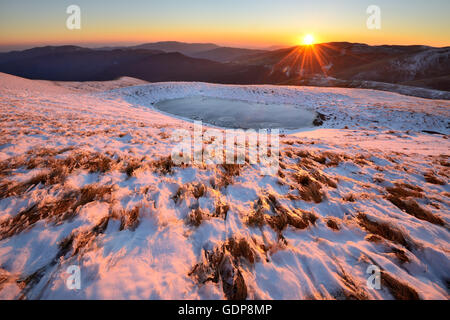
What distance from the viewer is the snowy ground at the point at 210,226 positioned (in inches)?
82.7

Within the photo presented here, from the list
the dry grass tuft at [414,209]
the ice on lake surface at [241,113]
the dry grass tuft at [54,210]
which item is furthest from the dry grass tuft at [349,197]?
the ice on lake surface at [241,113]

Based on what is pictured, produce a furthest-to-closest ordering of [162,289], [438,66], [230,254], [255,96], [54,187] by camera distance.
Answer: [438,66]
[255,96]
[54,187]
[230,254]
[162,289]

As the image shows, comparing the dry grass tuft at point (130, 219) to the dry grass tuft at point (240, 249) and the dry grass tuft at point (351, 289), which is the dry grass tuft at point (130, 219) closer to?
the dry grass tuft at point (240, 249)

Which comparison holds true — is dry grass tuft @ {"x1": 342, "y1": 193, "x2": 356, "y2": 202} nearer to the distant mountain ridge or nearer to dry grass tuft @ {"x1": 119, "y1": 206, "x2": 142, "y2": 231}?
dry grass tuft @ {"x1": 119, "y1": 206, "x2": 142, "y2": 231}

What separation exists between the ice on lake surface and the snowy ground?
9.56 metres

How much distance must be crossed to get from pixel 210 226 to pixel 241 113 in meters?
15.7

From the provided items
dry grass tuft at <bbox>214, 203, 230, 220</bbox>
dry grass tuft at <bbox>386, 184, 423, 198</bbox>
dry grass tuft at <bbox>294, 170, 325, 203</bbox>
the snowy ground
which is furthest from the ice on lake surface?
dry grass tuft at <bbox>214, 203, 230, 220</bbox>

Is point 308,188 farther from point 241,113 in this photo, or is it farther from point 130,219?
point 241,113

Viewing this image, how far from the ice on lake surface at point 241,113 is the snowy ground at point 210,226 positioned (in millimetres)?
9560

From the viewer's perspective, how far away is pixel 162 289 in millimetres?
2004

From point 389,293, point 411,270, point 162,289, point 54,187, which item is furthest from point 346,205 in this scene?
point 54,187

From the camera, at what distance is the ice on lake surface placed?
48.1ft

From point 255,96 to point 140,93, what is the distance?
1621 cm
